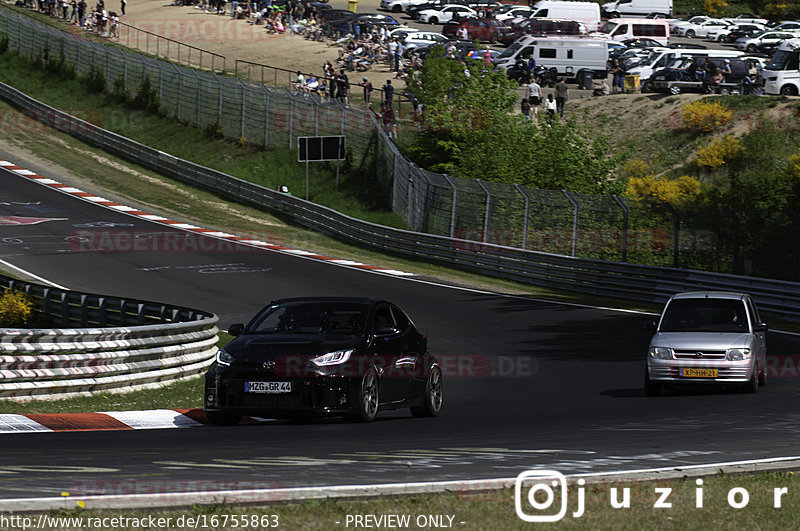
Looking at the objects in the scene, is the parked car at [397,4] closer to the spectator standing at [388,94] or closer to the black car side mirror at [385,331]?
the spectator standing at [388,94]

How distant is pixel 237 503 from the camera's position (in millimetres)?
6633

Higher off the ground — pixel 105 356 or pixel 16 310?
pixel 105 356

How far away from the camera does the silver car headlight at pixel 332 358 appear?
11.6 meters

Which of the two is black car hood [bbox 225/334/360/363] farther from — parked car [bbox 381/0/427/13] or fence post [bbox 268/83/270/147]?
parked car [bbox 381/0/427/13]

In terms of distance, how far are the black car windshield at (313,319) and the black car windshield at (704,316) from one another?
5.75 meters

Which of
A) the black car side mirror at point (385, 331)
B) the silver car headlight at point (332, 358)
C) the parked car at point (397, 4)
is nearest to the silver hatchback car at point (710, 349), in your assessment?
the black car side mirror at point (385, 331)

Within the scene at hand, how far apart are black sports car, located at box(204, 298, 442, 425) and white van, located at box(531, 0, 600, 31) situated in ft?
222

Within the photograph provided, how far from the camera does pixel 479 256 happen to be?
33.2 metres

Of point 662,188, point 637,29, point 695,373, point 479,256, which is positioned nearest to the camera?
point 695,373

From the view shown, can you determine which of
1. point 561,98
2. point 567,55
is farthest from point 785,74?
point 567,55

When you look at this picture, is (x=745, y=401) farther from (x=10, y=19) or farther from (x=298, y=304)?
(x=10, y=19)

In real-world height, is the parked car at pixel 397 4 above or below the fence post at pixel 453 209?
above

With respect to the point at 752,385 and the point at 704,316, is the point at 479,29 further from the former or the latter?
the point at 752,385

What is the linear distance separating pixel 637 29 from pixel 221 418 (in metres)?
69.3
